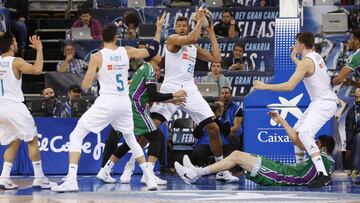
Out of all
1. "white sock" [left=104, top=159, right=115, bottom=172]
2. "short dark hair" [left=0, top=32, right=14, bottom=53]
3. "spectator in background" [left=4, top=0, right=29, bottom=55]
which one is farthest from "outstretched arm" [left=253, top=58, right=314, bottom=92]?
"spectator in background" [left=4, top=0, right=29, bottom=55]

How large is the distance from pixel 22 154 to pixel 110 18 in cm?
657

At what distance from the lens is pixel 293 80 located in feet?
45.6

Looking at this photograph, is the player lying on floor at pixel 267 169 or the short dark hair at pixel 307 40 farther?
the short dark hair at pixel 307 40

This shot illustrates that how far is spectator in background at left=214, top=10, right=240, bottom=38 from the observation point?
2159 cm

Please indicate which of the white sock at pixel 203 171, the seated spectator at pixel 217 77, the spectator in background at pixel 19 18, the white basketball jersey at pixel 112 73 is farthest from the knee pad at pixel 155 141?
the spectator in background at pixel 19 18

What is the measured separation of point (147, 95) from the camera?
1469 centimetres

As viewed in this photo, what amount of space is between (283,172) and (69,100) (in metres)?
5.77

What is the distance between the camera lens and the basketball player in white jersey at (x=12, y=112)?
1380 centimetres

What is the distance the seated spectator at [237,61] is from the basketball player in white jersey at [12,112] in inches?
286

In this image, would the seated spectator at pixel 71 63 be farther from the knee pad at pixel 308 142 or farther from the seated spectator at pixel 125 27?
the knee pad at pixel 308 142

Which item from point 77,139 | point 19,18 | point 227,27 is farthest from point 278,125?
point 19,18

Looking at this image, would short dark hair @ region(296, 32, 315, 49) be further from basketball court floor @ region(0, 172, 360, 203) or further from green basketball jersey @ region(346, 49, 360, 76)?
basketball court floor @ region(0, 172, 360, 203)

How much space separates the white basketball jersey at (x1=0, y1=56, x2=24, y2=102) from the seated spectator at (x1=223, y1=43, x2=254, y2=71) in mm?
7368

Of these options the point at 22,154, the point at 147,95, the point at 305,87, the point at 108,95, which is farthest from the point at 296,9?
the point at 22,154
